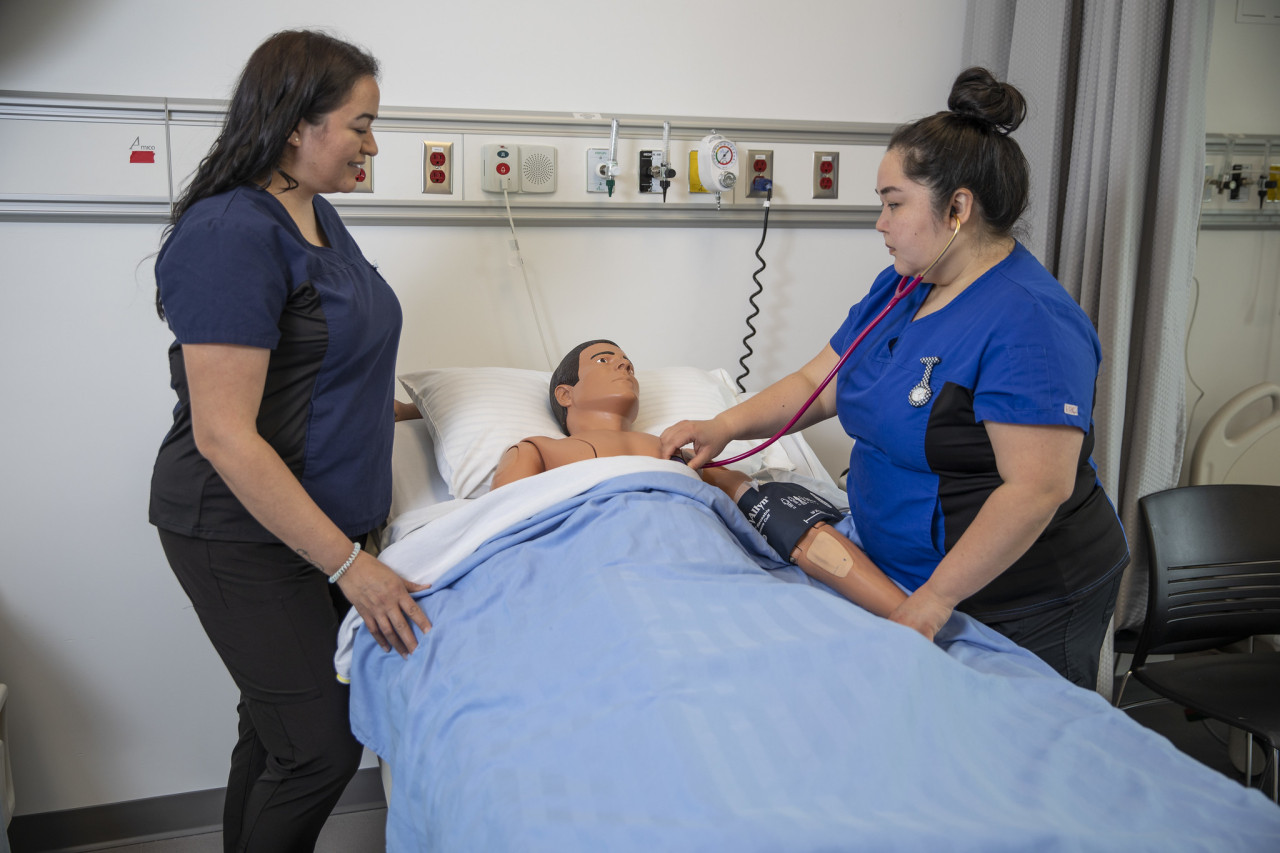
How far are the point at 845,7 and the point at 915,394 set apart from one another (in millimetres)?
1361

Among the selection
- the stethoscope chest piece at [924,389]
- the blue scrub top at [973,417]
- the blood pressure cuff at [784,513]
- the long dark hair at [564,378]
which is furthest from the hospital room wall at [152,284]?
the stethoscope chest piece at [924,389]

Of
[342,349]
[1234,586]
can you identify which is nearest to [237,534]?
[342,349]

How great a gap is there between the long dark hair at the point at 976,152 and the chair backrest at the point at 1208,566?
0.98 m

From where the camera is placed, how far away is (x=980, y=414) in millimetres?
1279

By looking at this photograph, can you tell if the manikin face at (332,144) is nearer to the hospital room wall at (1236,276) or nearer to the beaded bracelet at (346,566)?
the beaded bracelet at (346,566)

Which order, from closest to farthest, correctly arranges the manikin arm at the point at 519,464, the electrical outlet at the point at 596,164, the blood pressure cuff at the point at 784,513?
the blood pressure cuff at the point at 784,513
the manikin arm at the point at 519,464
the electrical outlet at the point at 596,164

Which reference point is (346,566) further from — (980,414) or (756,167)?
(756,167)

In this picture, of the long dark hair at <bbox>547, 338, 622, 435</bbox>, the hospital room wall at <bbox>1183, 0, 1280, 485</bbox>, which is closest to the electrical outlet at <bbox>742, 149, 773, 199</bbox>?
the long dark hair at <bbox>547, 338, 622, 435</bbox>

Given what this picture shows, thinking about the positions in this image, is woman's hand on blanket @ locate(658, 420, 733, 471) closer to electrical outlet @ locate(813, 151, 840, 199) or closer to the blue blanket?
the blue blanket

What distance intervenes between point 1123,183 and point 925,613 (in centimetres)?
132

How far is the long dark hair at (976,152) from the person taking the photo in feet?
4.41

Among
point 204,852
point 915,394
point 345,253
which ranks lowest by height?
point 204,852

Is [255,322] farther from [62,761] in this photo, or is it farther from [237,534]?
[62,761]

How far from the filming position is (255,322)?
1.21 metres
